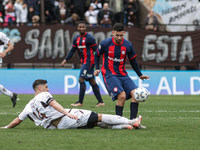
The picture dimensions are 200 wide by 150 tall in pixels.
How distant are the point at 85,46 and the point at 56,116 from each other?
5603 mm

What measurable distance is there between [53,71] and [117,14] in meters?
3.90

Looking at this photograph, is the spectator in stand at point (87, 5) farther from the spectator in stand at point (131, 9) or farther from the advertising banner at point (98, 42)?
the advertising banner at point (98, 42)

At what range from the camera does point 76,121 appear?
6051 mm

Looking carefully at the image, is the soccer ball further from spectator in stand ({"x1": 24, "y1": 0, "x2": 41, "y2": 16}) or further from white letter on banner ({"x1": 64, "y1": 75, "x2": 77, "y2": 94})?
spectator in stand ({"x1": 24, "y1": 0, "x2": 41, "y2": 16})

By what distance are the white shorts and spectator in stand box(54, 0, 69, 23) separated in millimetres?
11582

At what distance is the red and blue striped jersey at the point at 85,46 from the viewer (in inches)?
442

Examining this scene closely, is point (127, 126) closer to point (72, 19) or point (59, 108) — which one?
point (59, 108)

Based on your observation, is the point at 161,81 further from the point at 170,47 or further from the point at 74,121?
the point at 74,121

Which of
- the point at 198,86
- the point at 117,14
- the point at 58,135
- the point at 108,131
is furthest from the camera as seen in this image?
the point at 117,14

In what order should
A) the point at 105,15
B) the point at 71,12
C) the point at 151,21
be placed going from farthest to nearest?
the point at 71,12 → the point at 151,21 → the point at 105,15

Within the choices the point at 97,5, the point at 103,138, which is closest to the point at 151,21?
the point at 97,5

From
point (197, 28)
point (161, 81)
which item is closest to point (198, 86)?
point (161, 81)

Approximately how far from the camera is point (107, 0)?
18.3 m

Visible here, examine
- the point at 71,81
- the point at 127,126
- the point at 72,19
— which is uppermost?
the point at 72,19
